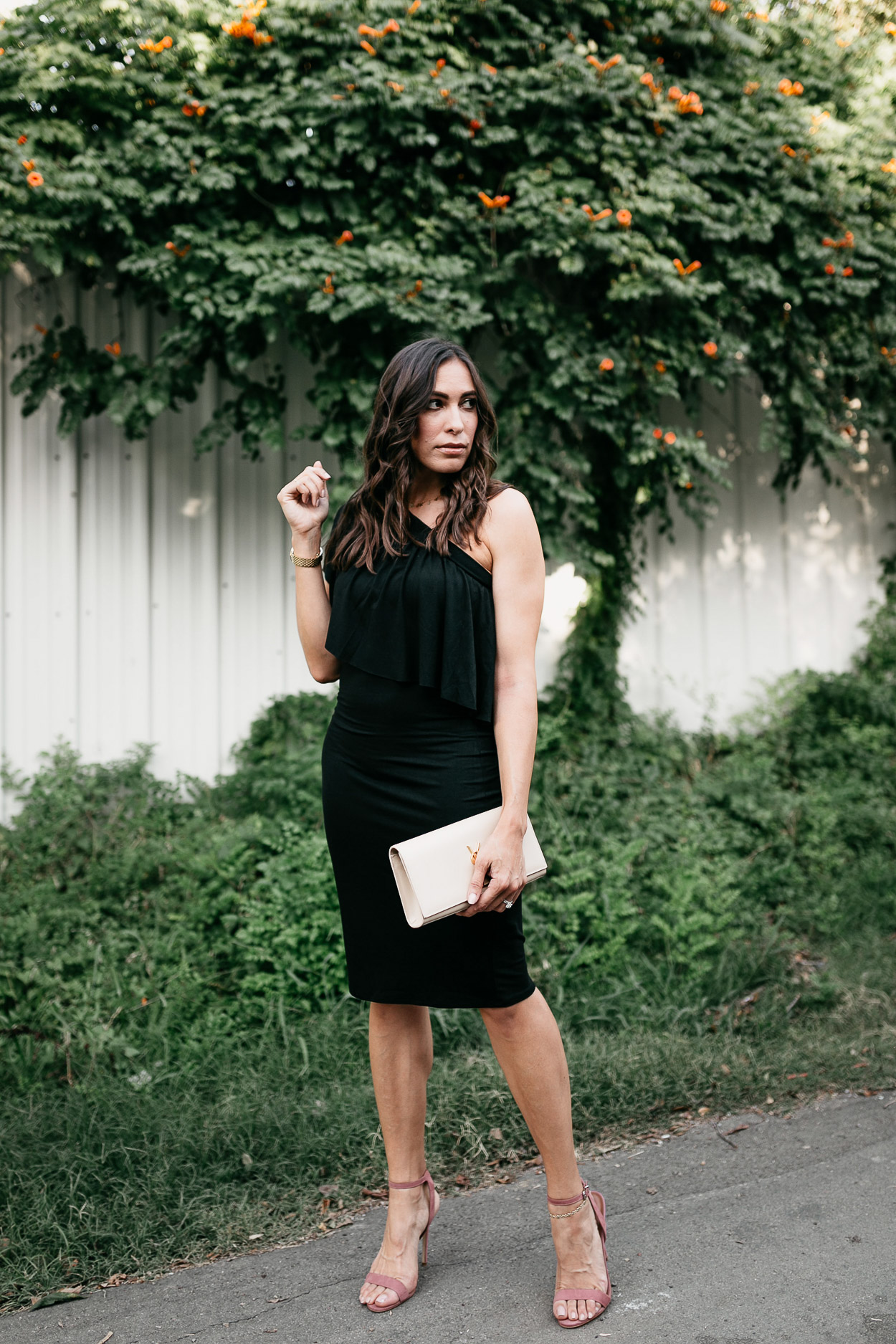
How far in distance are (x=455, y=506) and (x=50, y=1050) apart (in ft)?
7.80

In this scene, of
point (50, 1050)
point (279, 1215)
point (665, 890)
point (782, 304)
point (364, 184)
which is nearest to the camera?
point (279, 1215)

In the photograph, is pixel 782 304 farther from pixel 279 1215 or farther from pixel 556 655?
pixel 279 1215

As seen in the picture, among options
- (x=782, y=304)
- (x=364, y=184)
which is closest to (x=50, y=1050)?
(x=364, y=184)

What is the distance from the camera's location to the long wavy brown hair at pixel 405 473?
7.38ft

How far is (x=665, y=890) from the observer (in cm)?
412

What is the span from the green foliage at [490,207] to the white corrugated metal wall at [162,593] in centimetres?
25

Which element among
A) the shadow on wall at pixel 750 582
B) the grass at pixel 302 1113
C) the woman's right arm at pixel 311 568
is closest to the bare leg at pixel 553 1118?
the grass at pixel 302 1113

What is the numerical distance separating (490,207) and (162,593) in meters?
2.39

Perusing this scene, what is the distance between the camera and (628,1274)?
89.7 inches

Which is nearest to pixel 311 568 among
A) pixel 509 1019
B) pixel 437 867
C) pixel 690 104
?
pixel 437 867

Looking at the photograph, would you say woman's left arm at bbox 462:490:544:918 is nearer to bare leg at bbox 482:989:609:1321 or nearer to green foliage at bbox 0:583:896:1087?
bare leg at bbox 482:989:609:1321

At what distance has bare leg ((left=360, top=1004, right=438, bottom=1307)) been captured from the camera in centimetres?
230

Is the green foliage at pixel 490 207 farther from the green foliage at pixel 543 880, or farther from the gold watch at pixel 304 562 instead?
the gold watch at pixel 304 562
